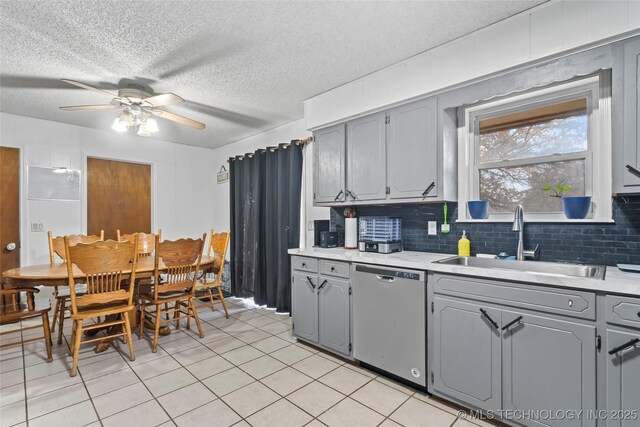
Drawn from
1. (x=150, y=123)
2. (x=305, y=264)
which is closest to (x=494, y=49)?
(x=305, y=264)

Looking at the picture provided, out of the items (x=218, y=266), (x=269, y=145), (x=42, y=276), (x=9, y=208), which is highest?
(x=269, y=145)

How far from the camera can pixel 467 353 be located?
1.88m

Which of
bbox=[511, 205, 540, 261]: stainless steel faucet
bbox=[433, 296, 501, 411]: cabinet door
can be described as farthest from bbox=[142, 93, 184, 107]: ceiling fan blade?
bbox=[511, 205, 540, 261]: stainless steel faucet

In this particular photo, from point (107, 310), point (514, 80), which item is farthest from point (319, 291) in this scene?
point (514, 80)

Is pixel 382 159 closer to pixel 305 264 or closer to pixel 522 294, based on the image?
pixel 305 264

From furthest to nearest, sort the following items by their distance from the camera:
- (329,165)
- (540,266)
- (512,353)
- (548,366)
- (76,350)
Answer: (329,165)
(76,350)
(540,266)
(512,353)
(548,366)

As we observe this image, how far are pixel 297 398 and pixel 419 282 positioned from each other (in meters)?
1.15

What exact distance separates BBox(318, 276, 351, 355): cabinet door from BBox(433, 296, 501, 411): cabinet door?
0.76 metres

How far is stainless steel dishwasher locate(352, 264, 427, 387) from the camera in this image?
6.92 ft

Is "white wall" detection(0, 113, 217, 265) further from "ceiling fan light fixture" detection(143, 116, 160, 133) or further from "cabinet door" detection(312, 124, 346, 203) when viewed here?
"cabinet door" detection(312, 124, 346, 203)

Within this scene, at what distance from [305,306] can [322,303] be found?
234 mm

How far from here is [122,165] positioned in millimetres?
4684

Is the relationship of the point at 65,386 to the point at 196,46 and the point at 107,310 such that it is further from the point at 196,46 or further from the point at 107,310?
the point at 196,46

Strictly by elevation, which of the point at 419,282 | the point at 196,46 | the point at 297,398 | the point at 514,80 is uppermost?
the point at 196,46
